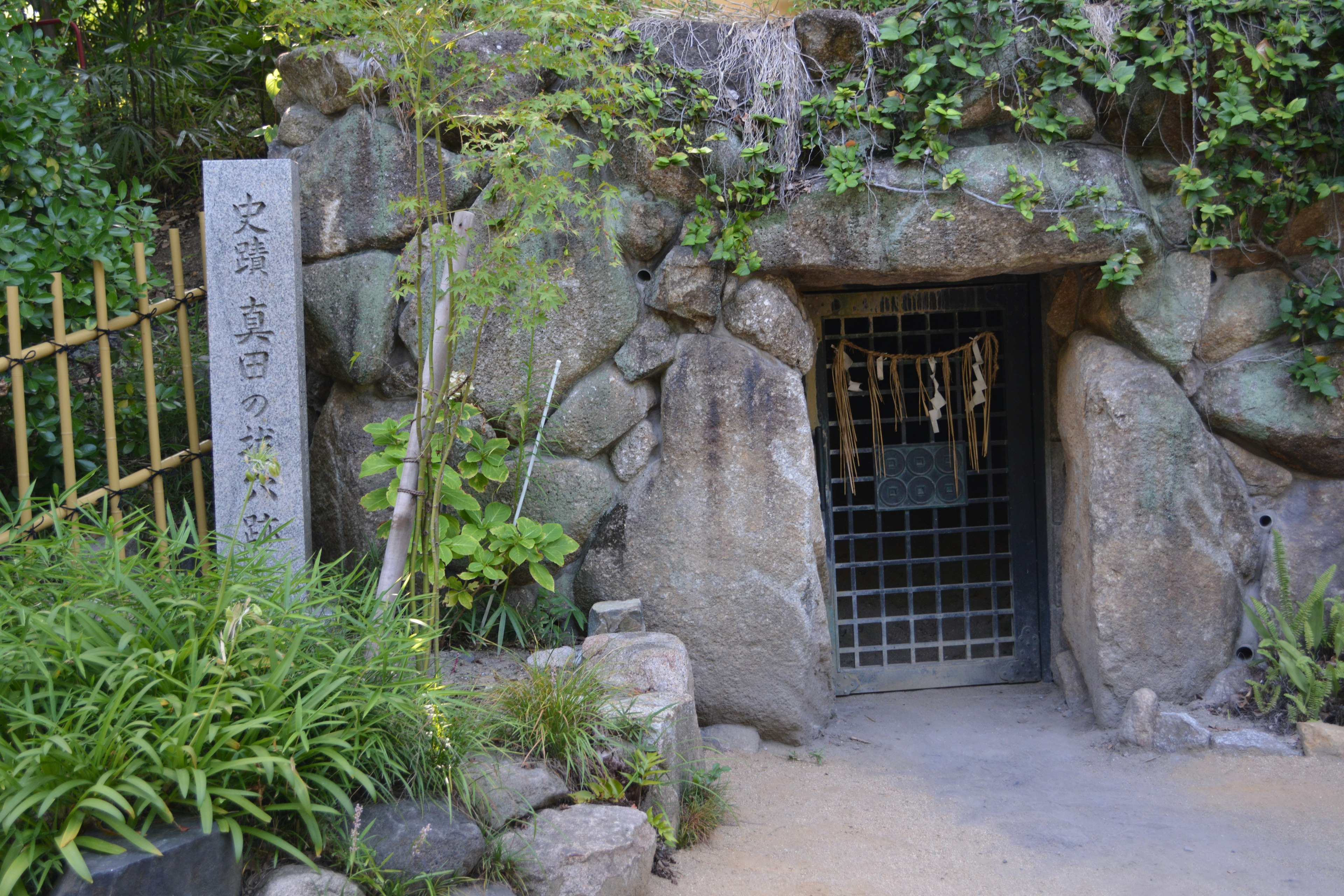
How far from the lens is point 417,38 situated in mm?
2986

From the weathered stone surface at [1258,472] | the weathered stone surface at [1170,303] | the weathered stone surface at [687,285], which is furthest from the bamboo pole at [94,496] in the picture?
the weathered stone surface at [1258,472]

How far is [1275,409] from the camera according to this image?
13.0 feet

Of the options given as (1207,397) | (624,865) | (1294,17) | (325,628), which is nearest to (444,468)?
(325,628)

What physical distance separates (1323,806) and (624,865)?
2544 millimetres

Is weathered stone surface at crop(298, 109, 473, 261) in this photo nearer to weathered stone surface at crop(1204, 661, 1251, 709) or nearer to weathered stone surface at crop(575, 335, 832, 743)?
weathered stone surface at crop(575, 335, 832, 743)

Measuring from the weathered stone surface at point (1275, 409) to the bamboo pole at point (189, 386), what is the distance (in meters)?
4.05

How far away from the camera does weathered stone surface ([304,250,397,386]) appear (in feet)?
12.7

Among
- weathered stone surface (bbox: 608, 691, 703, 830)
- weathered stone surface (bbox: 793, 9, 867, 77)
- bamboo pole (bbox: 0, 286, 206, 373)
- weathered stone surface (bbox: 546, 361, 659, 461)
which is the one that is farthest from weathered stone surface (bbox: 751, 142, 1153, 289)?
bamboo pole (bbox: 0, 286, 206, 373)

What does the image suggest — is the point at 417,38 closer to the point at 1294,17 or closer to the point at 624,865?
the point at 624,865

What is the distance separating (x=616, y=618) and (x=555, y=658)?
383mm

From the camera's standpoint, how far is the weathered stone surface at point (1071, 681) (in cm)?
437

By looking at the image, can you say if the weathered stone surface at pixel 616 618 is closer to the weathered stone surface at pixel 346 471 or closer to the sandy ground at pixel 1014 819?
the sandy ground at pixel 1014 819

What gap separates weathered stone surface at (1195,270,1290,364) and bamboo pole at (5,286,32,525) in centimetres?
438

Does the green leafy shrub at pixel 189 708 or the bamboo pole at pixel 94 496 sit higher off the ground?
the bamboo pole at pixel 94 496
